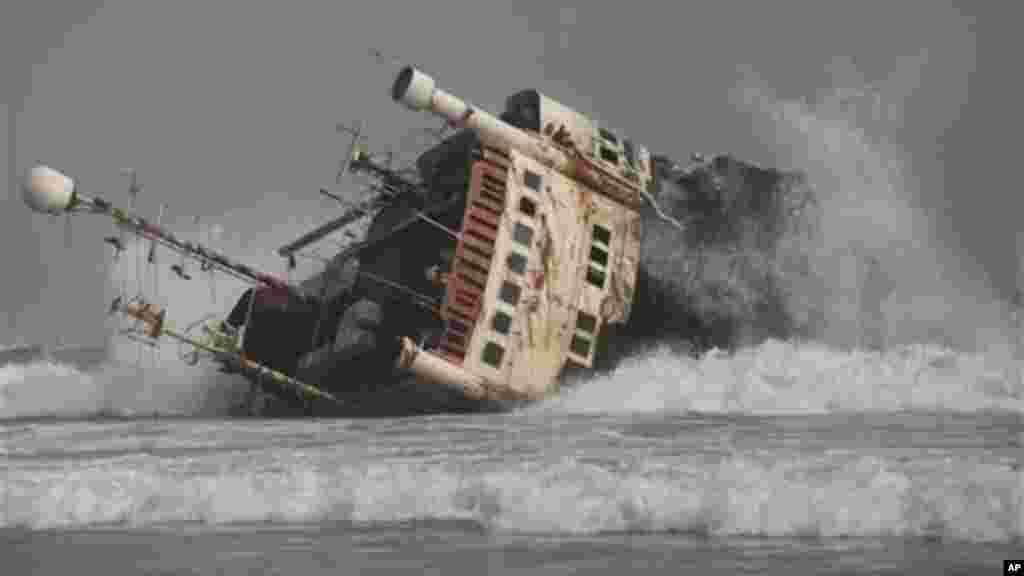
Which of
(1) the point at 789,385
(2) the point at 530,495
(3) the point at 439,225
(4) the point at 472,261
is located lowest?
(2) the point at 530,495

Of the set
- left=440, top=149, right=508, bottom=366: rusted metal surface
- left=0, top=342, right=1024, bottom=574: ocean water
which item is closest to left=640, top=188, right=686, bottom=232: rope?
left=440, top=149, right=508, bottom=366: rusted metal surface

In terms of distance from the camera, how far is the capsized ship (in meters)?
30.9

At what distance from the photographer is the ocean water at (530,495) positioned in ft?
51.0

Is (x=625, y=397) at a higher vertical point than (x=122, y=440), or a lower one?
higher

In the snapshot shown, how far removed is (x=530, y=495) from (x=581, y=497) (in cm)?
68

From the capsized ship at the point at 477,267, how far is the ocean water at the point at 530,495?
5.62 feet

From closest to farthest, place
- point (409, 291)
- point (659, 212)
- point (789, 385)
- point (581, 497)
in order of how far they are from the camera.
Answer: point (581, 497), point (409, 291), point (789, 385), point (659, 212)

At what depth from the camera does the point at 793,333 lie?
113ft

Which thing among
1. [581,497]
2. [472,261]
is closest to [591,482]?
[581,497]

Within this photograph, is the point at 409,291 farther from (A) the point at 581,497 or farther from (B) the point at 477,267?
(A) the point at 581,497

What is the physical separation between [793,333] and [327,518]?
1807cm

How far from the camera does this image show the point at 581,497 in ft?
58.0

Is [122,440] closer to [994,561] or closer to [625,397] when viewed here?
[625,397]

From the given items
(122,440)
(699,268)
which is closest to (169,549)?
(122,440)
